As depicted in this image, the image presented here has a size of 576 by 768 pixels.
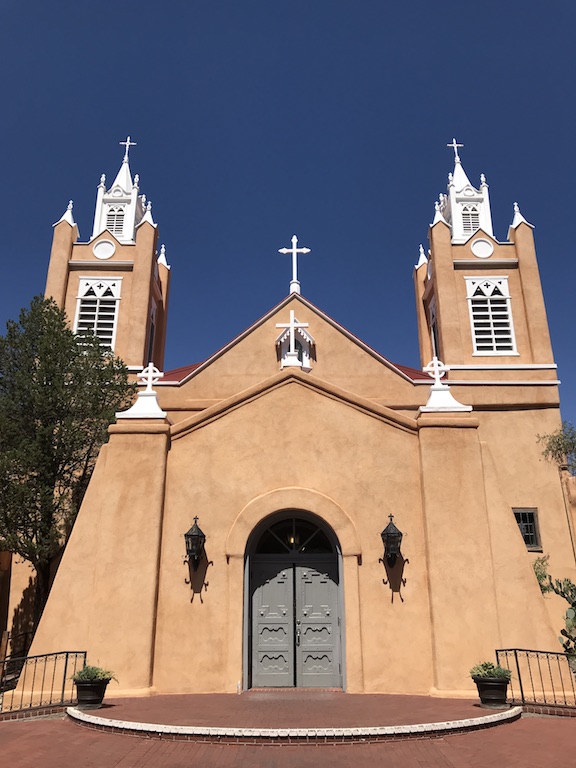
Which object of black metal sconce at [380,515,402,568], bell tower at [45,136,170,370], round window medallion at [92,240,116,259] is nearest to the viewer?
black metal sconce at [380,515,402,568]

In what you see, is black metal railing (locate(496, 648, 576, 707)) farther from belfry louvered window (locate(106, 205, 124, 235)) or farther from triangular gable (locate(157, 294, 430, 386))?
belfry louvered window (locate(106, 205, 124, 235))

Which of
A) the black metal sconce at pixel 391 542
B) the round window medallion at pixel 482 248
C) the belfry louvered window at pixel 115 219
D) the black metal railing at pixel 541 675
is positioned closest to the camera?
the black metal railing at pixel 541 675

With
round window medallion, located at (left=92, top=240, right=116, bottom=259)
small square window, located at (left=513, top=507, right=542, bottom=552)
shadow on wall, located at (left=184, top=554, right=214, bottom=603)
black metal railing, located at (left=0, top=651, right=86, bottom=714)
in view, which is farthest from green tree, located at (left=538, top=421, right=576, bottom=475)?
round window medallion, located at (left=92, top=240, right=116, bottom=259)

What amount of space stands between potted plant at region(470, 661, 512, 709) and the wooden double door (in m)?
2.92

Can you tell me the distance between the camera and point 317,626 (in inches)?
479

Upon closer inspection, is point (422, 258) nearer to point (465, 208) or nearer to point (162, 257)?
point (465, 208)

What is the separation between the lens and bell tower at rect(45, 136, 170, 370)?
2411cm

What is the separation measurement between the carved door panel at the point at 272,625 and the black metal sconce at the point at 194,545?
1257 mm

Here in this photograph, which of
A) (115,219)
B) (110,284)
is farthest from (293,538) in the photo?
(115,219)

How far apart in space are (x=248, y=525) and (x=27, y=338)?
32.0ft

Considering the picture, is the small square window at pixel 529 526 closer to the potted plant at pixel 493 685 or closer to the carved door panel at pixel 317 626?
the carved door panel at pixel 317 626

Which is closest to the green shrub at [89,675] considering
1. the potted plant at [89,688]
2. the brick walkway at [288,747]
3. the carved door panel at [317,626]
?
the potted plant at [89,688]

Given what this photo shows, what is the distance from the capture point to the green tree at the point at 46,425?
15586 millimetres

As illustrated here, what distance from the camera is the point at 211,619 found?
11.8 m
